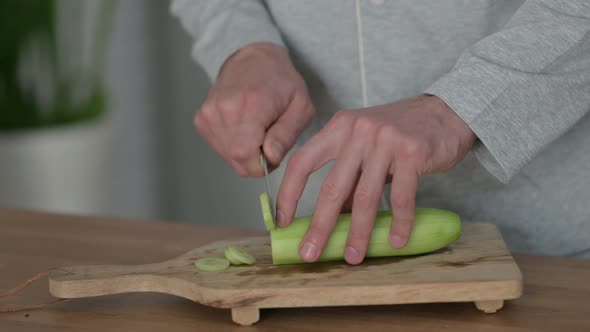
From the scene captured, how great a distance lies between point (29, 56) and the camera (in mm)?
2965

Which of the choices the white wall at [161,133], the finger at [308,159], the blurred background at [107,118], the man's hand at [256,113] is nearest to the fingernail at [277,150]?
the man's hand at [256,113]

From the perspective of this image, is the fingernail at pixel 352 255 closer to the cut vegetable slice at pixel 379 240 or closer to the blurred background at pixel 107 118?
the cut vegetable slice at pixel 379 240

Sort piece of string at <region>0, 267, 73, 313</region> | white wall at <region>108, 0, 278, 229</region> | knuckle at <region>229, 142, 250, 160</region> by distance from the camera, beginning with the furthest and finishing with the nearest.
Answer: white wall at <region>108, 0, 278, 229</region> < knuckle at <region>229, 142, 250, 160</region> < piece of string at <region>0, 267, 73, 313</region>

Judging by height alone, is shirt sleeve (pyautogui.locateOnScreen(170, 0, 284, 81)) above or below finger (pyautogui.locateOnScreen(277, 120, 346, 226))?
below

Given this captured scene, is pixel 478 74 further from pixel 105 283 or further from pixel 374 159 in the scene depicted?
pixel 105 283

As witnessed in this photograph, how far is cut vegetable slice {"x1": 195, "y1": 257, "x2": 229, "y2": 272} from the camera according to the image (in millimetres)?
1192

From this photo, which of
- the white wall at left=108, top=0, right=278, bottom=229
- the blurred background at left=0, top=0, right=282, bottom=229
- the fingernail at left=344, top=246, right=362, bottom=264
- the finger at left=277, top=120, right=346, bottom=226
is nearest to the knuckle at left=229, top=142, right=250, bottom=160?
the finger at left=277, top=120, right=346, bottom=226

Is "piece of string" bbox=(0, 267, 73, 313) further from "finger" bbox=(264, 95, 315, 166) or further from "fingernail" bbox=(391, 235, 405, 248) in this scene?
"fingernail" bbox=(391, 235, 405, 248)

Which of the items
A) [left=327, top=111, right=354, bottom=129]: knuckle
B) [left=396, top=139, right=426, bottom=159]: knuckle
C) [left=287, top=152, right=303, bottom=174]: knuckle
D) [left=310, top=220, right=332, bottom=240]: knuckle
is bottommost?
[left=310, top=220, right=332, bottom=240]: knuckle

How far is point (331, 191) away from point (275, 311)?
18 cm

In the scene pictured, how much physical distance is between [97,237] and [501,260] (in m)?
0.70

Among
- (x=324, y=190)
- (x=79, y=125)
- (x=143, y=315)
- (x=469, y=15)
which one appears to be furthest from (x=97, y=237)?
(x=79, y=125)

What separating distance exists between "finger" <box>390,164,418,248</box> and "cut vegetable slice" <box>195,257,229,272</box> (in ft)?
0.77

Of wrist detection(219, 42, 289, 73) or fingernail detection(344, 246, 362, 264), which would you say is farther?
wrist detection(219, 42, 289, 73)
